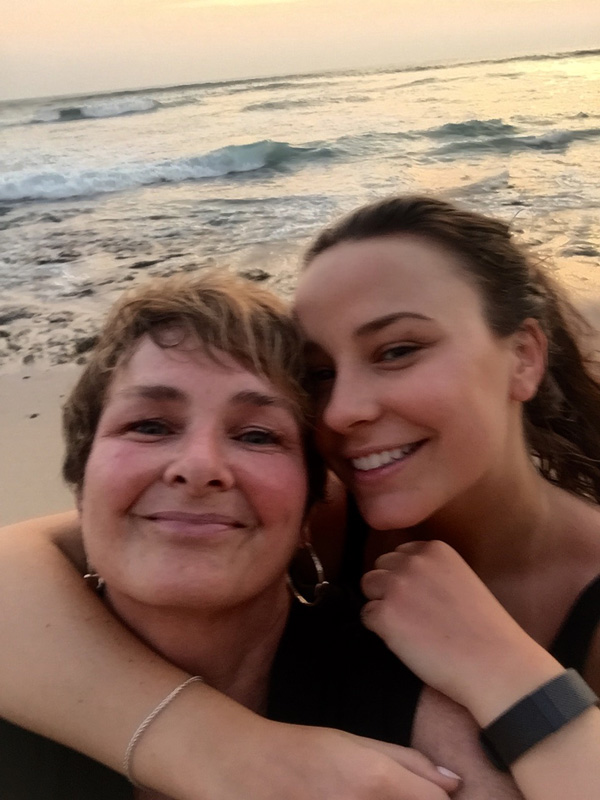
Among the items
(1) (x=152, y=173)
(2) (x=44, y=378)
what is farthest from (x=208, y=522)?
(1) (x=152, y=173)

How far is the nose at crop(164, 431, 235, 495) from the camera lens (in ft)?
3.54

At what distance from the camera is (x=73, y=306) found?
13.1 ft

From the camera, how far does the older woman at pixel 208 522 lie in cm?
109

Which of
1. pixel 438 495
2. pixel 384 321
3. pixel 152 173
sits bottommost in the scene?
pixel 438 495

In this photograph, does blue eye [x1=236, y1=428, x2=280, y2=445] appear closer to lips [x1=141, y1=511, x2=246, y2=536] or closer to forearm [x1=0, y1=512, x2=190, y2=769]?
lips [x1=141, y1=511, x2=246, y2=536]

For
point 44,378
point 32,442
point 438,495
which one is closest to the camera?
point 438,495

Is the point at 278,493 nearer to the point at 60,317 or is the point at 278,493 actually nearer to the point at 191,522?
the point at 191,522

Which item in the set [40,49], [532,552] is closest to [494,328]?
[532,552]

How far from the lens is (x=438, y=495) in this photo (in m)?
1.31

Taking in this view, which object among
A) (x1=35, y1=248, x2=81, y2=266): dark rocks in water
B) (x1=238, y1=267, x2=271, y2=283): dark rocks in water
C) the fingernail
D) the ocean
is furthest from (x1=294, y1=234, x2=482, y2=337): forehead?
(x1=35, y1=248, x2=81, y2=266): dark rocks in water

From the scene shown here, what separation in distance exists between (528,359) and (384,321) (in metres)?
0.44

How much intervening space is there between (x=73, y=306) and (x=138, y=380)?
302 centimetres

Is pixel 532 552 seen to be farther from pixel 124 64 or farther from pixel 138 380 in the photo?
pixel 124 64

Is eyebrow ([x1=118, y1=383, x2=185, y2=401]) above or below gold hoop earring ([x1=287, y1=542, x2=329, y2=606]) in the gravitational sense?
above
